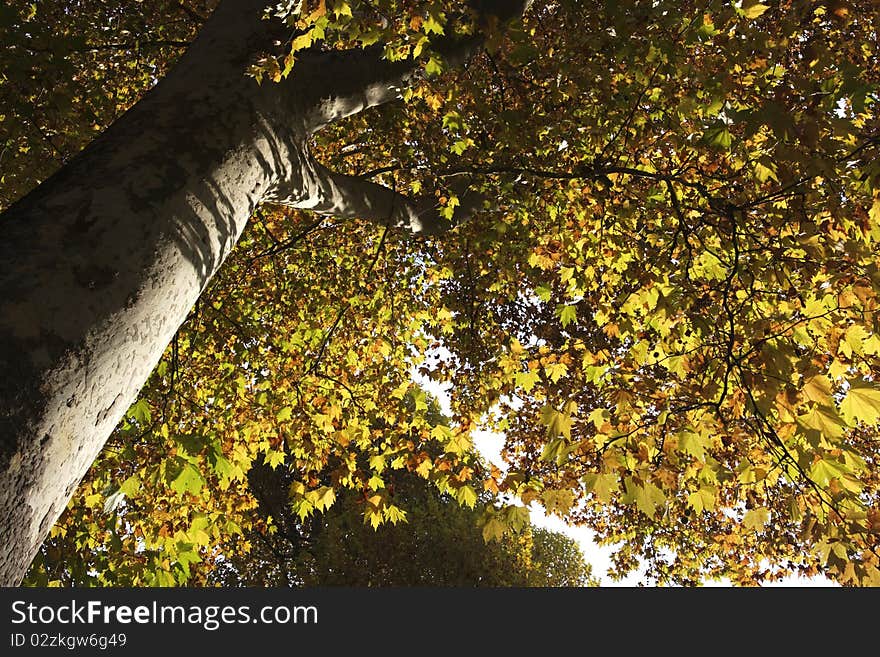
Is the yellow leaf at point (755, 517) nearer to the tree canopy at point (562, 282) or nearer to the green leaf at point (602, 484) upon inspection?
the tree canopy at point (562, 282)

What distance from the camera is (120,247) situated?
1.84m

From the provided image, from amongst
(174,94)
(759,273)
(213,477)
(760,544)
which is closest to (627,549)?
(760,544)

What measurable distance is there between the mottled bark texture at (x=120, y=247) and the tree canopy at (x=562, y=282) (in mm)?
352

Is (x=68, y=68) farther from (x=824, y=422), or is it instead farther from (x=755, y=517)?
(x=755, y=517)

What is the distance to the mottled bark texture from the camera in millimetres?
1472

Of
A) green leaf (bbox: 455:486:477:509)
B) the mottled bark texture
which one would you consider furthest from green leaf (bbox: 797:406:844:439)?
the mottled bark texture

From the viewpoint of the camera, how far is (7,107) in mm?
4363

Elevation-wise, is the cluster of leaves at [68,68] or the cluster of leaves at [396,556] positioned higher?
the cluster of leaves at [68,68]

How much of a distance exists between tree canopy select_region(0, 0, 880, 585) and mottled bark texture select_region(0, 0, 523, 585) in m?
0.35

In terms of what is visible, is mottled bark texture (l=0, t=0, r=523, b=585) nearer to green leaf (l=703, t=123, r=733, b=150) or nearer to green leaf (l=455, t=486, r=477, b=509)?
green leaf (l=455, t=486, r=477, b=509)

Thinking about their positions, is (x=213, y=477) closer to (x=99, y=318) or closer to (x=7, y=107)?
(x=7, y=107)

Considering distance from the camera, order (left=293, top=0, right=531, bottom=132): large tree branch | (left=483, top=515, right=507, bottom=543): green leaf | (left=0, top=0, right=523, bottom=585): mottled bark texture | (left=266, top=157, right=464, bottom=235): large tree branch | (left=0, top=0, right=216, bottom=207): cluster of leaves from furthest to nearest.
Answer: (left=0, top=0, right=216, bottom=207): cluster of leaves → (left=266, top=157, right=464, bottom=235): large tree branch → (left=293, top=0, right=531, bottom=132): large tree branch → (left=483, top=515, right=507, bottom=543): green leaf → (left=0, top=0, right=523, bottom=585): mottled bark texture

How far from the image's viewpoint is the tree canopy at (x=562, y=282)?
116 inches

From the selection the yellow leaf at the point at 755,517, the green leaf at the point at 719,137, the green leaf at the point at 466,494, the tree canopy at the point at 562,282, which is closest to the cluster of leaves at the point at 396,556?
the tree canopy at the point at 562,282
